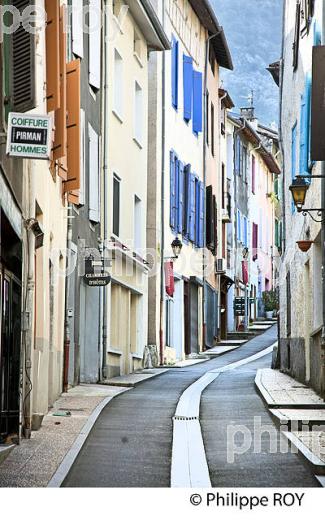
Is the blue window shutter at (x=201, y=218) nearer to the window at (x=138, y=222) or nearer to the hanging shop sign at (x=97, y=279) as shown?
the window at (x=138, y=222)

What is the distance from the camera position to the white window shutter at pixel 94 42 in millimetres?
16875

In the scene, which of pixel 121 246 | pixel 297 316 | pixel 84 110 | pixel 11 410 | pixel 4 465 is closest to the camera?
pixel 4 465

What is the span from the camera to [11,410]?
9531 millimetres

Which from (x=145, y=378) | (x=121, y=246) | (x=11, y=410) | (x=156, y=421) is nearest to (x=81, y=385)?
(x=145, y=378)

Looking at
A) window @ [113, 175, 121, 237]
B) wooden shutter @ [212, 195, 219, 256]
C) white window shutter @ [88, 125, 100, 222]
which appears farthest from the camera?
wooden shutter @ [212, 195, 219, 256]

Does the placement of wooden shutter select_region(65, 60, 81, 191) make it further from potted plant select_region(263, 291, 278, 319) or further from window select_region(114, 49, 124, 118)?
potted plant select_region(263, 291, 278, 319)

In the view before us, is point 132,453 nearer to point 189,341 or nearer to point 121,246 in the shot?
point 121,246

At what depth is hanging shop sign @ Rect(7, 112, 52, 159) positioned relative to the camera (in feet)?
24.7

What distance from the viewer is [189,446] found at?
9305 mm

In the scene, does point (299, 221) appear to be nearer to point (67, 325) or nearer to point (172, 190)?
point (67, 325)

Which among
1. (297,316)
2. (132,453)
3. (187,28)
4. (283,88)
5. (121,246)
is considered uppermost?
(187,28)

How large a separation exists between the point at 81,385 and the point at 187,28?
12.5 metres

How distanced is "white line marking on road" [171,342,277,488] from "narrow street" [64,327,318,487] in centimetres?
6

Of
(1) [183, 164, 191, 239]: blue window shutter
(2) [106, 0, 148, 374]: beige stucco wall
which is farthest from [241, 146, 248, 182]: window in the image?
(2) [106, 0, 148, 374]: beige stucco wall
